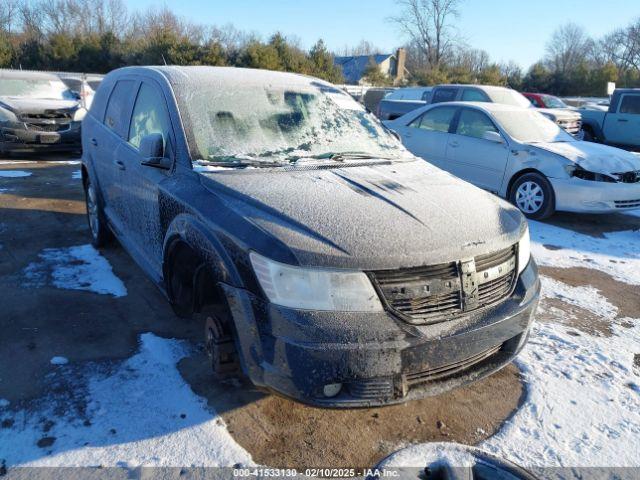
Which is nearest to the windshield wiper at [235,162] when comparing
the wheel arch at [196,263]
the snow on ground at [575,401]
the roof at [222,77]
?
the wheel arch at [196,263]

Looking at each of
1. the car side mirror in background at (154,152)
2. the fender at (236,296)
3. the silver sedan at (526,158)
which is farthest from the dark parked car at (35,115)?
the fender at (236,296)

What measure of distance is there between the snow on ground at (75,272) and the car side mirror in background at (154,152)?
4.57 feet

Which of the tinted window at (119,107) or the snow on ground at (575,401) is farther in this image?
the tinted window at (119,107)

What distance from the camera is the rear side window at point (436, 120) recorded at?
8031 mm

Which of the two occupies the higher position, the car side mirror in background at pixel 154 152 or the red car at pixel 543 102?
the car side mirror in background at pixel 154 152

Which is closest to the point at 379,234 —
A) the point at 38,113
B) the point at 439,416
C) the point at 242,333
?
the point at 242,333

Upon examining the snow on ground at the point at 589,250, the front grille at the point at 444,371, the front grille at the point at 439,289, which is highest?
the front grille at the point at 439,289

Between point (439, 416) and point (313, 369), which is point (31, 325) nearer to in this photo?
point (313, 369)

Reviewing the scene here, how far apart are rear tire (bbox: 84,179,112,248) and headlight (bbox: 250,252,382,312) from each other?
308 cm

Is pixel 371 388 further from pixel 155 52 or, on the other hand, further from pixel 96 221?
pixel 155 52

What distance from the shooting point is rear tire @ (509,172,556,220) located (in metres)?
6.70

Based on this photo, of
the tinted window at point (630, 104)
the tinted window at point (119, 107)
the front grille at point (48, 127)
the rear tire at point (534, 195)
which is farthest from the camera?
the tinted window at point (630, 104)

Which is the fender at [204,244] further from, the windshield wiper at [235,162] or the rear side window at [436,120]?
the rear side window at [436,120]

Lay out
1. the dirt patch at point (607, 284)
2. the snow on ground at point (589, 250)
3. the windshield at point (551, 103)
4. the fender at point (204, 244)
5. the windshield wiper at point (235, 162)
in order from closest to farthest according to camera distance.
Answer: the fender at point (204, 244)
the windshield wiper at point (235, 162)
the dirt patch at point (607, 284)
the snow on ground at point (589, 250)
the windshield at point (551, 103)
